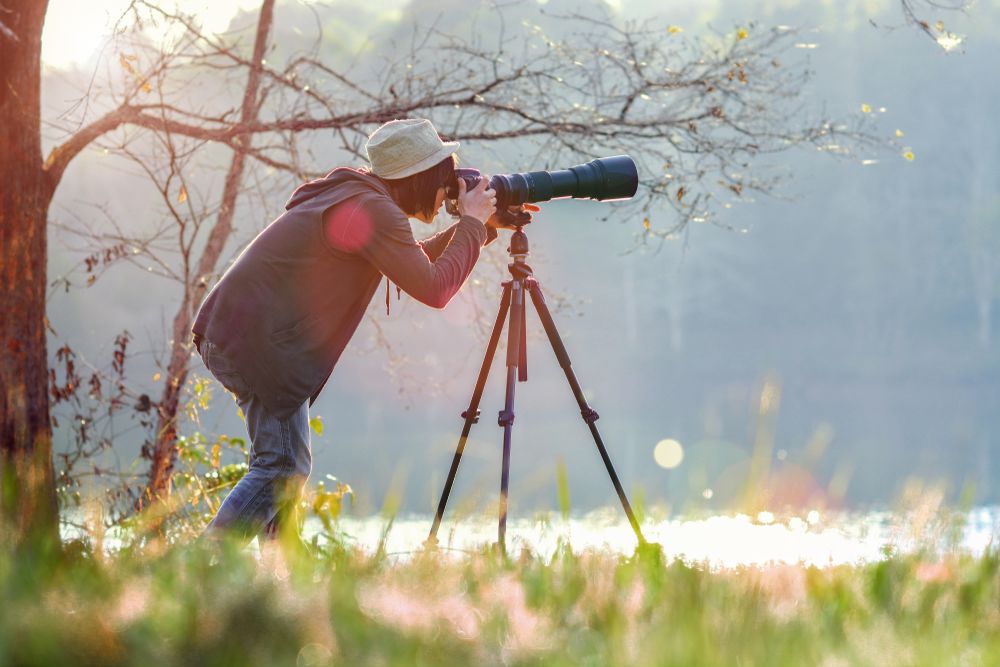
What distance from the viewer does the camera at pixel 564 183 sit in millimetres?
3275

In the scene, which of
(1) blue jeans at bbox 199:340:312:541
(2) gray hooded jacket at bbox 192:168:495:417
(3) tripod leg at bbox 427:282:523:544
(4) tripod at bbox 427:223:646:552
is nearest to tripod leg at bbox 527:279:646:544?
(4) tripod at bbox 427:223:646:552

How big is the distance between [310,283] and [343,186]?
0.31 m

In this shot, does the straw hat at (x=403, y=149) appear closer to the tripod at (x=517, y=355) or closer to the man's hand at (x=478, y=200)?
the man's hand at (x=478, y=200)

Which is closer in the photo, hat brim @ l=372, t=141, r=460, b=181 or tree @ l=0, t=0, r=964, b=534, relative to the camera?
hat brim @ l=372, t=141, r=460, b=181

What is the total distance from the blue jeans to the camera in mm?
877

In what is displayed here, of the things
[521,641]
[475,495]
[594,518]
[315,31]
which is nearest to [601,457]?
[594,518]

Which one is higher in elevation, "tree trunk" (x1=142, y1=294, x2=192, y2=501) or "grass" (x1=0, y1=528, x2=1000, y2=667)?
"tree trunk" (x1=142, y1=294, x2=192, y2=501)

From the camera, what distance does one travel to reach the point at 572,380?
3371mm

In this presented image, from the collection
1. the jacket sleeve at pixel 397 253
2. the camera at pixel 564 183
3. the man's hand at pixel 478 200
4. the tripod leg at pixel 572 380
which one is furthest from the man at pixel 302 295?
the tripod leg at pixel 572 380

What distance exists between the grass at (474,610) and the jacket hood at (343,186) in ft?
3.59

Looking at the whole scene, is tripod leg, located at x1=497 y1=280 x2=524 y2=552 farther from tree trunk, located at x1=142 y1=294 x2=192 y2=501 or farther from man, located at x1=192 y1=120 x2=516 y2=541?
tree trunk, located at x1=142 y1=294 x2=192 y2=501

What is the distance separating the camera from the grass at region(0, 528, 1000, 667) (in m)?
1.40

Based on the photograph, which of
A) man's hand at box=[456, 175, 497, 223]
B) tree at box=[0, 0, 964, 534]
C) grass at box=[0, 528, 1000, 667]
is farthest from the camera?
tree at box=[0, 0, 964, 534]

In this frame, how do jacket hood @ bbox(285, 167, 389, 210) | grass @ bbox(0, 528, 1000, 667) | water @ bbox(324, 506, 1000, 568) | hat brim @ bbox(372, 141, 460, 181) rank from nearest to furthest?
grass @ bbox(0, 528, 1000, 667), water @ bbox(324, 506, 1000, 568), jacket hood @ bbox(285, 167, 389, 210), hat brim @ bbox(372, 141, 460, 181)
